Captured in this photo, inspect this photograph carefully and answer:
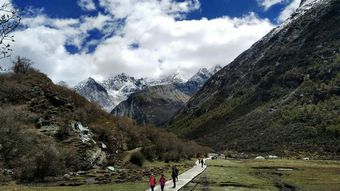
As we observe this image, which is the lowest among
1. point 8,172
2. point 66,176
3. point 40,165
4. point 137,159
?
point 66,176

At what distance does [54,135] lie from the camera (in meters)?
97.9

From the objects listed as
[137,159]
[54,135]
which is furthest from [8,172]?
[137,159]

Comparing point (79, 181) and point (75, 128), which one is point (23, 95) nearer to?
point (75, 128)

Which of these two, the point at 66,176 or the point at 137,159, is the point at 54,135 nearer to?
the point at 137,159

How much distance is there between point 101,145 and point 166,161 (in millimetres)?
32407

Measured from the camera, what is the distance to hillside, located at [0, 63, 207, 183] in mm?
72812

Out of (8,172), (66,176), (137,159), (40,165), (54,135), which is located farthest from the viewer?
(137,159)

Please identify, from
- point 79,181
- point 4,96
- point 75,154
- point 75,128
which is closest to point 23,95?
point 4,96

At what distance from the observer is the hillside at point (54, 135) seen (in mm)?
72812

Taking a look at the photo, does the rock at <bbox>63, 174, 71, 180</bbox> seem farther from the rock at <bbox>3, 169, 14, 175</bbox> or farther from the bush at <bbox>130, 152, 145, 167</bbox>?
the bush at <bbox>130, 152, 145, 167</bbox>

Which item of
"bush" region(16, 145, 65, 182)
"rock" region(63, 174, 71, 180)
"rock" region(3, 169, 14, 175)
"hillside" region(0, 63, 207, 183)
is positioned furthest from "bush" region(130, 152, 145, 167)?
"rock" region(3, 169, 14, 175)

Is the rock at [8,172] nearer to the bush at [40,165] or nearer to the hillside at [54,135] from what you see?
the hillside at [54,135]

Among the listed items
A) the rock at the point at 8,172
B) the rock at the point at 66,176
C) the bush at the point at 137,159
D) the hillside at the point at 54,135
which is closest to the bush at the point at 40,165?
the hillside at the point at 54,135

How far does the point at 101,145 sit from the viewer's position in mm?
107438
